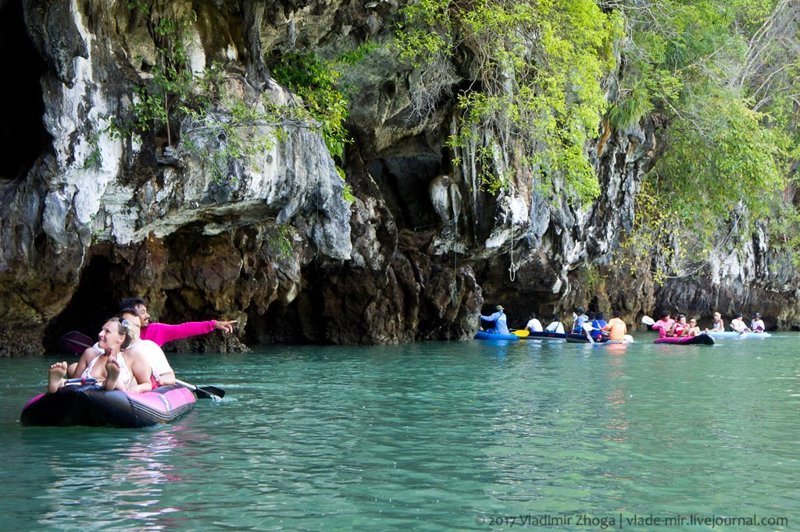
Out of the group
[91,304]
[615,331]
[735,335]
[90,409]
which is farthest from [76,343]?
[735,335]

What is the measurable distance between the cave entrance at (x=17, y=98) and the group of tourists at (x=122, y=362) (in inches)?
268

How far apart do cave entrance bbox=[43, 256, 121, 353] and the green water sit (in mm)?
5193

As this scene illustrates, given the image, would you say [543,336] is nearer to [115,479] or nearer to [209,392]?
[209,392]

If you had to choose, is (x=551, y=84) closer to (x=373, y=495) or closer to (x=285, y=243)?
(x=285, y=243)

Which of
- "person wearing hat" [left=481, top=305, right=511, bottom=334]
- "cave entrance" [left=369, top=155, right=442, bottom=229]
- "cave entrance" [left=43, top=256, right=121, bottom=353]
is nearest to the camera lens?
"cave entrance" [left=43, top=256, right=121, bottom=353]

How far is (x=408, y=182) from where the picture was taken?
1135 inches

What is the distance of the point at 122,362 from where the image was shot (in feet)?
32.7

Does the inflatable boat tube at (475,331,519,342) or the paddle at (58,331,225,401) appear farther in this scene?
the inflatable boat tube at (475,331,519,342)

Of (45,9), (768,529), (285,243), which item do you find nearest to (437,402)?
(768,529)

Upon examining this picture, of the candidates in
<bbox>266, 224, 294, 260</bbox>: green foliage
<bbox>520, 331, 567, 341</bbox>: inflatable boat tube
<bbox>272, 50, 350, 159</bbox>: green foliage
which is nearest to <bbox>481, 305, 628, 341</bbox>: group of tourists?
<bbox>520, 331, 567, 341</bbox>: inflatable boat tube

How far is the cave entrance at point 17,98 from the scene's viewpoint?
54.5ft

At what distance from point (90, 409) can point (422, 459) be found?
3.38 metres

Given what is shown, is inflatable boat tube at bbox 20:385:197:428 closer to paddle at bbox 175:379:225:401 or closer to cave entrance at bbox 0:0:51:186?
paddle at bbox 175:379:225:401

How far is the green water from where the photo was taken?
21.4 feet
